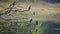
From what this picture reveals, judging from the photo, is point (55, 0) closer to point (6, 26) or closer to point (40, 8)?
point (40, 8)

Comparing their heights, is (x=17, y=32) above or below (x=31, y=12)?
below

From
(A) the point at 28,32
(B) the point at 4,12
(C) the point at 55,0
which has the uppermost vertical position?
(C) the point at 55,0

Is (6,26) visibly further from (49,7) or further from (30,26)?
(49,7)

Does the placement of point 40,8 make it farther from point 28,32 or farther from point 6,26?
point 6,26

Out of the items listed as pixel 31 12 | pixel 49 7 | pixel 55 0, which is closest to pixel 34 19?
pixel 31 12

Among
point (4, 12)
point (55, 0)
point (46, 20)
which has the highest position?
point (55, 0)

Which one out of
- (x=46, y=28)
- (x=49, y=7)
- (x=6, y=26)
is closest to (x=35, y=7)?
(x=49, y=7)

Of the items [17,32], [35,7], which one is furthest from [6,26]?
[35,7]

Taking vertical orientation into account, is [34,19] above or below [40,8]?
below
